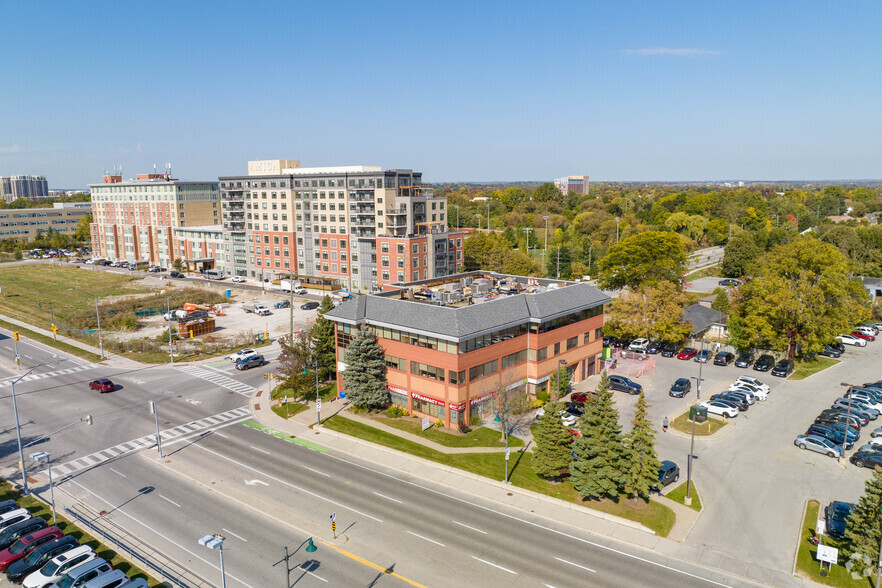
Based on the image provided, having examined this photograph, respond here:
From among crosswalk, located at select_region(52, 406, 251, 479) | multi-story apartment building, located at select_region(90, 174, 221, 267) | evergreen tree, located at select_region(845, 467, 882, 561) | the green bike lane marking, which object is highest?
multi-story apartment building, located at select_region(90, 174, 221, 267)

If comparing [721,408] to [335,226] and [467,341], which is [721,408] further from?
[335,226]

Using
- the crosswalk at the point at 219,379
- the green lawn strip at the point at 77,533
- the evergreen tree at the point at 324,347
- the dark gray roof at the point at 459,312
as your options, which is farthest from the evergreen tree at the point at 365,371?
the green lawn strip at the point at 77,533

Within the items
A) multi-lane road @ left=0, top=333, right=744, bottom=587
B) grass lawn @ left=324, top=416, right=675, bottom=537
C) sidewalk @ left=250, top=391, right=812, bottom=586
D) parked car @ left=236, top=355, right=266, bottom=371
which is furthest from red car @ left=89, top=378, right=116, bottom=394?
grass lawn @ left=324, top=416, right=675, bottom=537

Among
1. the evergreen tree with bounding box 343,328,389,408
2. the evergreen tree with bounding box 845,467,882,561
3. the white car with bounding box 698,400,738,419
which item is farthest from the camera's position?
the white car with bounding box 698,400,738,419

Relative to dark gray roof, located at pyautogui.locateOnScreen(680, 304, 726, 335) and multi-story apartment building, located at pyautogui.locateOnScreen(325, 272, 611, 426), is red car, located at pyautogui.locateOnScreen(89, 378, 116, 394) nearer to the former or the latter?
multi-story apartment building, located at pyautogui.locateOnScreen(325, 272, 611, 426)

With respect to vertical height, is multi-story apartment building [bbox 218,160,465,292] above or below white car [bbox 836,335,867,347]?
above

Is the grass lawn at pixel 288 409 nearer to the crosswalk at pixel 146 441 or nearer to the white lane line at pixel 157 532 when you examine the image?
the crosswalk at pixel 146 441

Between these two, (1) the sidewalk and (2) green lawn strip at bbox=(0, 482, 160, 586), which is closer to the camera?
(2) green lawn strip at bbox=(0, 482, 160, 586)
